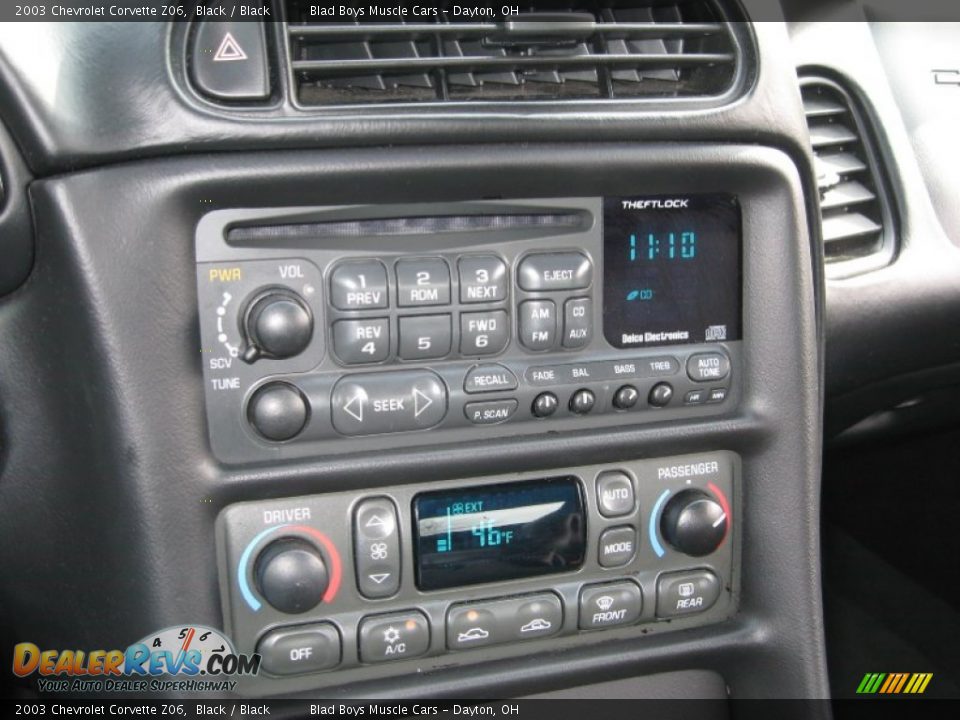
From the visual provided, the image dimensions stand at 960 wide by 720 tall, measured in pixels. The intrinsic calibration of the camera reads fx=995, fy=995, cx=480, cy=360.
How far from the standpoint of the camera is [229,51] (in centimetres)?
89

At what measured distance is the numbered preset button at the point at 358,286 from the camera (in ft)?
3.04

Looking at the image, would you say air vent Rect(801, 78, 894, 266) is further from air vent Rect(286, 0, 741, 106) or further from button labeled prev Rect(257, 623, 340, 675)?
button labeled prev Rect(257, 623, 340, 675)

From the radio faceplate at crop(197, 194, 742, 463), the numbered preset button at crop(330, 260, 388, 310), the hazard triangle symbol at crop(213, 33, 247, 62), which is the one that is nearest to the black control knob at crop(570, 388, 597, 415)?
the radio faceplate at crop(197, 194, 742, 463)

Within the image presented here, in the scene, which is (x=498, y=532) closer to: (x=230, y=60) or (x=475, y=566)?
(x=475, y=566)

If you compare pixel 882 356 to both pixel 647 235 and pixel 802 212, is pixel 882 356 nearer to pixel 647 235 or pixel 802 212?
pixel 802 212

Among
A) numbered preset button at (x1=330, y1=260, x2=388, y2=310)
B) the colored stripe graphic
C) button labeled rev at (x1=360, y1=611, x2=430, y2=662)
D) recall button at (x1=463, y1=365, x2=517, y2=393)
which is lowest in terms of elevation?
the colored stripe graphic

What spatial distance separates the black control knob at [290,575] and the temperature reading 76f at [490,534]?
0.16 m

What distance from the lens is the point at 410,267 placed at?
0.94 metres

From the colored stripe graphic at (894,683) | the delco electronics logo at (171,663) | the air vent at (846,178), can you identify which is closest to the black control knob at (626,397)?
the delco electronics logo at (171,663)

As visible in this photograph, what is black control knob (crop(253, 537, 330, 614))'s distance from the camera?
36.9 inches

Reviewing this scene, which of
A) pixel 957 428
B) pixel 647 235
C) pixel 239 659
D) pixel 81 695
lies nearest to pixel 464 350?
pixel 647 235

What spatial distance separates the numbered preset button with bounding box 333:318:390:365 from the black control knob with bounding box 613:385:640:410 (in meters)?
0.25

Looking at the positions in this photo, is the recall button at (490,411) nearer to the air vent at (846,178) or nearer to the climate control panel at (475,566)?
the climate control panel at (475,566)

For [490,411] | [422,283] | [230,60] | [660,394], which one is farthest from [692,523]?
[230,60]
